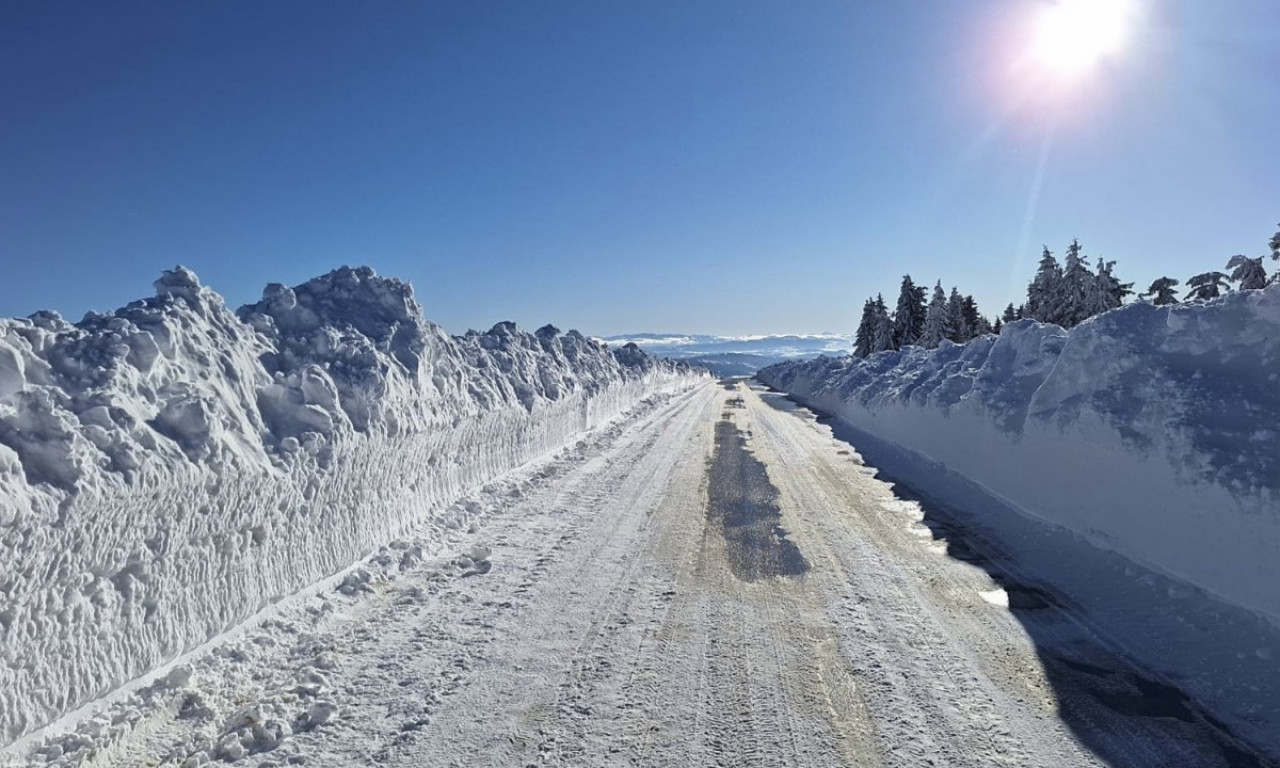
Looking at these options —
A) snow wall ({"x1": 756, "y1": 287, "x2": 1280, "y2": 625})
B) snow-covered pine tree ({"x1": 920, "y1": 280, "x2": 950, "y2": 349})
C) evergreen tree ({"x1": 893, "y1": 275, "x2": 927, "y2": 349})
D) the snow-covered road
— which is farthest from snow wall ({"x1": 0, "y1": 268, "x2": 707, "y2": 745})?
evergreen tree ({"x1": 893, "y1": 275, "x2": 927, "y2": 349})

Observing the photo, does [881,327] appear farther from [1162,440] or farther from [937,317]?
[1162,440]

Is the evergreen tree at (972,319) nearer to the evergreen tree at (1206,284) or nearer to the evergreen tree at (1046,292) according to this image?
the evergreen tree at (1046,292)

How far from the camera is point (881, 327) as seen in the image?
5684 cm

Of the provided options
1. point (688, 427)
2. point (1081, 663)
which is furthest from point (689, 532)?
point (688, 427)

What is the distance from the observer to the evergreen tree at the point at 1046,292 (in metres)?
38.1

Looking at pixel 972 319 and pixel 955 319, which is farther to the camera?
pixel 972 319

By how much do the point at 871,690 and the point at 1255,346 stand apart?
684 cm

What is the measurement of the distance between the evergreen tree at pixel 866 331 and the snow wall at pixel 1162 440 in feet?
166

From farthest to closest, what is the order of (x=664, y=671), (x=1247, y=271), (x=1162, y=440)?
(x=1247, y=271) → (x=1162, y=440) → (x=664, y=671)

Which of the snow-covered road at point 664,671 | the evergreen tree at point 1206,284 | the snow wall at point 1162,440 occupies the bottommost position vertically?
the snow-covered road at point 664,671

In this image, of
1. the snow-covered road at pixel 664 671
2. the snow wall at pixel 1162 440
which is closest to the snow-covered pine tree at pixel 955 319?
the snow wall at pixel 1162 440

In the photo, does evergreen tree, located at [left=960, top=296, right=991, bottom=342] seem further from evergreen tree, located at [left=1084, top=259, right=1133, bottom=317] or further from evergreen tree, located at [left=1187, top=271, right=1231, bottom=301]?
evergreen tree, located at [left=1187, top=271, right=1231, bottom=301]

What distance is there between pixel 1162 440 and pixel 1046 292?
38066 millimetres

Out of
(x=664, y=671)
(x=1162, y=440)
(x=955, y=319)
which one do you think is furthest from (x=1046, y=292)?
(x=664, y=671)
